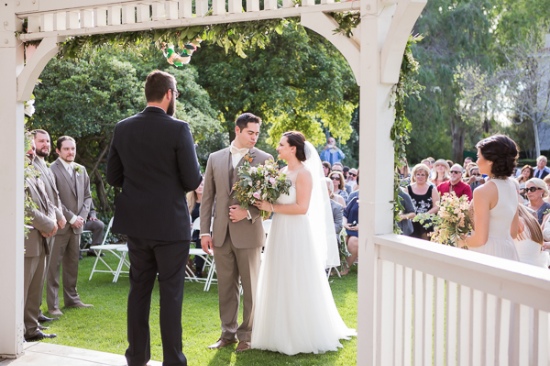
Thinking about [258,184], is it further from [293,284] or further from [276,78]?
[276,78]

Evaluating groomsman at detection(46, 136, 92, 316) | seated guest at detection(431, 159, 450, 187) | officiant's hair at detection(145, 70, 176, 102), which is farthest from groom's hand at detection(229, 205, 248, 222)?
seated guest at detection(431, 159, 450, 187)

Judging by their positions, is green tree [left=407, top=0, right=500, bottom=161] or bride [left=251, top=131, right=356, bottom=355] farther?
green tree [left=407, top=0, right=500, bottom=161]

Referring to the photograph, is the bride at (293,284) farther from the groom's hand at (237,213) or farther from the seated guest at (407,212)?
the seated guest at (407,212)

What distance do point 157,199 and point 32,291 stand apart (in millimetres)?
2547

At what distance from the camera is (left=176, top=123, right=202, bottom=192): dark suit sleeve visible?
515 cm

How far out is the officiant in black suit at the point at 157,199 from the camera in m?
5.16

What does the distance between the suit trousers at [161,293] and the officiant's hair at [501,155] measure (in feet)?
7.47

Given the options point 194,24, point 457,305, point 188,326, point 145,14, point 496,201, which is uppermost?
point 145,14

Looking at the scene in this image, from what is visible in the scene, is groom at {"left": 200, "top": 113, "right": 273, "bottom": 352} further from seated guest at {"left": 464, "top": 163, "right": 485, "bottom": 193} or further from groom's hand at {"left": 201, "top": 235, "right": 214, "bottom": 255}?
seated guest at {"left": 464, "top": 163, "right": 485, "bottom": 193}

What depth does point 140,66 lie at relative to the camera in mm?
15688

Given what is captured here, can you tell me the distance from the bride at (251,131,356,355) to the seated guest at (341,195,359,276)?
15.0 feet

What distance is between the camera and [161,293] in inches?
208

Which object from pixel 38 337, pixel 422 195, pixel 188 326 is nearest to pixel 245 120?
pixel 188 326

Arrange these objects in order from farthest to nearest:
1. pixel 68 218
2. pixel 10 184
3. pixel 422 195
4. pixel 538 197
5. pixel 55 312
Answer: pixel 422 195 < pixel 538 197 < pixel 68 218 < pixel 55 312 < pixel 10 184
